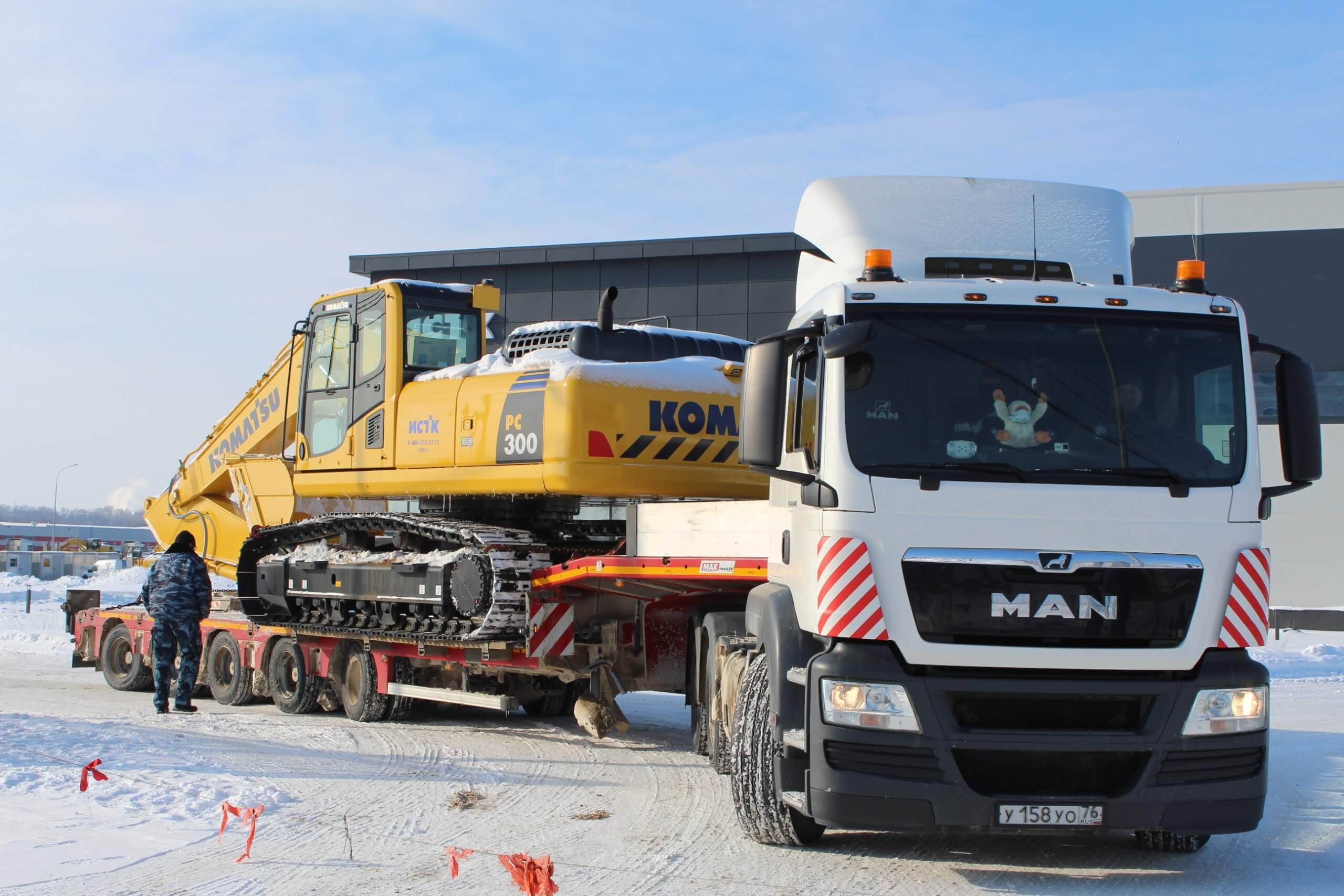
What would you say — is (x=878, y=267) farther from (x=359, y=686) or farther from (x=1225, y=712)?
(x=359, y=686)

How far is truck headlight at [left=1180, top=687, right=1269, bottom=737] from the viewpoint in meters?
5.49

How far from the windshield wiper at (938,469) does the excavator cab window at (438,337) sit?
Result: 6.00 m

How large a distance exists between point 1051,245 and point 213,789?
19.1 ft

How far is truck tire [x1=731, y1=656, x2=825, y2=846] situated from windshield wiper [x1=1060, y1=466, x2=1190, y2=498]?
1.80m

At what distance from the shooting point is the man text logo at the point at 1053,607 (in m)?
5.49

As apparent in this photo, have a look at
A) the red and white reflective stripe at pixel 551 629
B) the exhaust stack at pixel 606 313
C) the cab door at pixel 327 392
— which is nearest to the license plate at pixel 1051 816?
the red and white reflective stripe at pixel 551 629

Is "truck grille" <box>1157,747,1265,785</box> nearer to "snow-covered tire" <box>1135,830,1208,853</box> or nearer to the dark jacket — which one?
"snow-covered tire" <box>1135,830,1208,853</box>

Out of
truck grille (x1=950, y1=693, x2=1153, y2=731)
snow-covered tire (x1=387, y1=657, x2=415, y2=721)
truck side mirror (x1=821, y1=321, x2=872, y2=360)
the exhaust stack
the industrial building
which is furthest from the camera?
the industrial building

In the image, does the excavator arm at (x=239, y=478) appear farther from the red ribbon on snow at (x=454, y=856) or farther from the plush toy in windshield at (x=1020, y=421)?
the plush toy in windshield at (x=1020, y=421)

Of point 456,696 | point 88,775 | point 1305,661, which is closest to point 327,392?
point 456,696

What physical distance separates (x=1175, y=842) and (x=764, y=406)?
3153mm

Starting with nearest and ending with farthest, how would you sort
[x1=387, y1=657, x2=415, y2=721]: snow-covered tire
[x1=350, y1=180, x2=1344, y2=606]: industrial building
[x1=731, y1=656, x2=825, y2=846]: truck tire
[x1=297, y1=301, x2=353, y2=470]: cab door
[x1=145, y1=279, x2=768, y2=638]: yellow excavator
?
[x1=731, y1=656, x2=825, y2=846]: truck tire < [x1=145, y1=279, x2=768, y2=638]: yellow excavator < [x1=387, y1=657, x2=415, y2=721]: snow-covered tire < [x1=297, y1=301, x2=353, y2=470]: cab door < [x1=350, y1=180, x2=1344, y2=606]: industrial building

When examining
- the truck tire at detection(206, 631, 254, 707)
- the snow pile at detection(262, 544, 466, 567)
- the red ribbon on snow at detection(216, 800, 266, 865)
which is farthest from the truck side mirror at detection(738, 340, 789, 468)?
the truck tire at detection(206, 631, 254, 707)

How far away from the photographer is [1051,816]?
5.40 m
